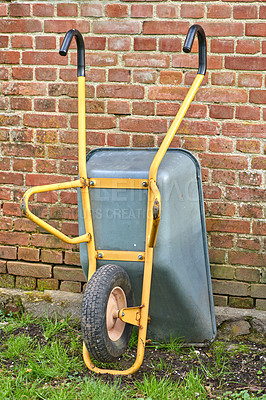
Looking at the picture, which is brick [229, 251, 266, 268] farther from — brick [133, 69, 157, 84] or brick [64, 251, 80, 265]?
brick [133, 69, 157, 84]

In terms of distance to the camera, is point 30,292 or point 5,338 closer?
point 5,338

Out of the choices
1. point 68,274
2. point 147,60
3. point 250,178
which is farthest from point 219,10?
point 68,274

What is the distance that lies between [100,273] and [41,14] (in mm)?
1580

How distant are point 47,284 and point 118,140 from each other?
1.01 meters

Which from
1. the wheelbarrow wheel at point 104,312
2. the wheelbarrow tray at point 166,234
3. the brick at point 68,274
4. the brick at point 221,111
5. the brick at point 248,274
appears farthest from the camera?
the brick at point 68,274

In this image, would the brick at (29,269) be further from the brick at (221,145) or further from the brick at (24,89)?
the brick at (221,145)

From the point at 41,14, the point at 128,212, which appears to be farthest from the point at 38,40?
the point at 128,212

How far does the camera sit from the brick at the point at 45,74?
286cm

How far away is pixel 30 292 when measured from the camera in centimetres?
306

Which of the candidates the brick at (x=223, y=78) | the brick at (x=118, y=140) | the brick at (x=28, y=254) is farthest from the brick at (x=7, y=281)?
the brick at (x=223, y=78)

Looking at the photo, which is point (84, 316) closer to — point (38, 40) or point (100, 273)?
point (100, 273)

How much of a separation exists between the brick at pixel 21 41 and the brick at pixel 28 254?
122cm

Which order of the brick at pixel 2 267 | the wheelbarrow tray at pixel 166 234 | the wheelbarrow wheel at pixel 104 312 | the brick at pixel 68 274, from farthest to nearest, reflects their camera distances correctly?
1. the brick at pixel 2 267
2. the brick at pixel 68 274
3. the wheelbarrow tray at pixel 166 234
4. the wheelbarrow wheel at pixel 104 312

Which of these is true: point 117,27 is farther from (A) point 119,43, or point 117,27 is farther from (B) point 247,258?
(B) point 247,258
